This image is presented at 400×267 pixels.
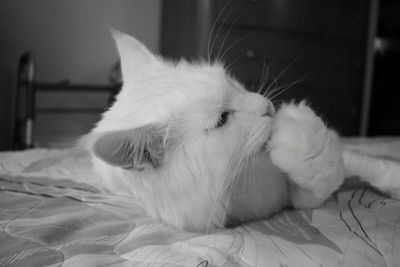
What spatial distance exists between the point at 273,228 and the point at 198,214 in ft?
A: 0.49

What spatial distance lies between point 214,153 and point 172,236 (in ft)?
0.58

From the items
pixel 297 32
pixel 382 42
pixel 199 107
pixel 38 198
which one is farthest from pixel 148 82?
pixel 382 42

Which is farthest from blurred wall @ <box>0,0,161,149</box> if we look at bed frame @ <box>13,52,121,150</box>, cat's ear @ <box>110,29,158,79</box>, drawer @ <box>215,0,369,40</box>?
cat's ear @ <box>110,29,158,79</box>

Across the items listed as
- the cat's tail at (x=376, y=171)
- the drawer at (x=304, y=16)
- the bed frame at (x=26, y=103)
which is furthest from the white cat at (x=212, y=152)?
the drawer at (x=304, y=16)

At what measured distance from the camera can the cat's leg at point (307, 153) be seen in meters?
0.75

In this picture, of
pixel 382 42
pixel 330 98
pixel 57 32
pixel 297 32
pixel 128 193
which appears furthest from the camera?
pixel 382 42

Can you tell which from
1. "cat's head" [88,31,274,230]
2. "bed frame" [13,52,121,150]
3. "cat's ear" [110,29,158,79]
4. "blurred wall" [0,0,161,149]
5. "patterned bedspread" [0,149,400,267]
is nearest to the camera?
"patterned bedspread" [0,149,400,267]

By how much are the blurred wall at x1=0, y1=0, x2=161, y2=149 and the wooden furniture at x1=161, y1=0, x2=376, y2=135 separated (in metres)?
0.25

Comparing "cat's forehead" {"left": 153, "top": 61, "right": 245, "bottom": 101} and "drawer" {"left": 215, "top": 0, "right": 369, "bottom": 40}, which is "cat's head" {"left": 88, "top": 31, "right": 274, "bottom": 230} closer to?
"cat's forehead" {"left": 153, "top": 61, "right": 245, "bottom": 101}

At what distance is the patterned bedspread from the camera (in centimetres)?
57

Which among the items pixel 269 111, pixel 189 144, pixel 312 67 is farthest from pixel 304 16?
pixel 189 144

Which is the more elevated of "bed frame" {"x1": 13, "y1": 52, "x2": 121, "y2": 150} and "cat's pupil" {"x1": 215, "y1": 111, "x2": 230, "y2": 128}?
"cat's pupil" {"x1": 215, "y1": 111, "x2": 230, "y2": 128}

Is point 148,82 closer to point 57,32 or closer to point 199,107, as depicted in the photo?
point 199,107

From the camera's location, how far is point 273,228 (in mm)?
725
